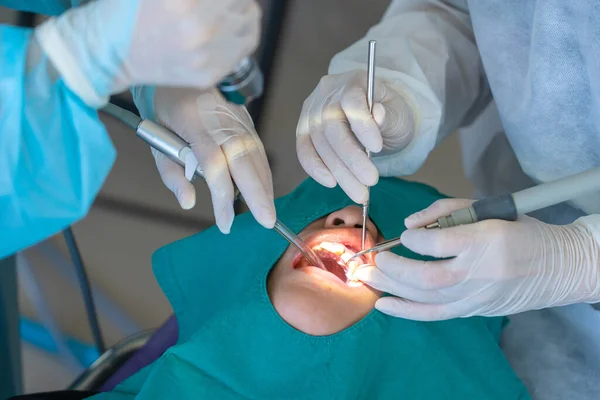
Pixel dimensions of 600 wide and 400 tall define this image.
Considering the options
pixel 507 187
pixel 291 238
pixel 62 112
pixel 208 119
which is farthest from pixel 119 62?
pixel 507 187

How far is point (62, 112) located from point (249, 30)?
1.01 feet

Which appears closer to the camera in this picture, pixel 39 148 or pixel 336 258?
pixel 39 148

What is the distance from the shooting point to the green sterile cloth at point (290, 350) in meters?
1.19

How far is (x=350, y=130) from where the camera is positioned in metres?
1.28

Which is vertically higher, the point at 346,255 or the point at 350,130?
the point at 350,130

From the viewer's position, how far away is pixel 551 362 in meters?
1.44

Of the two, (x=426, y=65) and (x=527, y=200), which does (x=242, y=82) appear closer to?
(x=527, y=200)

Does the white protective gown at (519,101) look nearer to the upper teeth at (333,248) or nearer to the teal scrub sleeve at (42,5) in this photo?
the upper teeth at (333,248)

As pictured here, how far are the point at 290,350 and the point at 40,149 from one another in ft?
2.07

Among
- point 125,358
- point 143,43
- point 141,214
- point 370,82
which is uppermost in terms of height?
point 143,43

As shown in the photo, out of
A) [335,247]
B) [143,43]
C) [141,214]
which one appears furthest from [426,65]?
[141,214]

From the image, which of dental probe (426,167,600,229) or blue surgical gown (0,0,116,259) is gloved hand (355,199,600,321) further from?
blue surgical gown (0,0,116,259)

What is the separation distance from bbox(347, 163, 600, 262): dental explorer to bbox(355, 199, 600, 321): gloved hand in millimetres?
28

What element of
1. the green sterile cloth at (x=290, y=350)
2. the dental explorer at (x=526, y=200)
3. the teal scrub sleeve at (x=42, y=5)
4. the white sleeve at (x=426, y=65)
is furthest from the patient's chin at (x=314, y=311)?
the teal scrub sleeve at (x=42, y=5)
